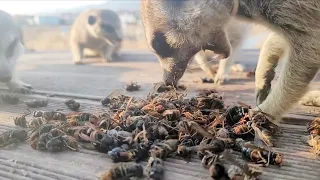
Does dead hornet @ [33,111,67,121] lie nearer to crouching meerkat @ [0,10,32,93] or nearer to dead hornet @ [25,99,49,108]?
dead hornet @ [25,99,49,108]

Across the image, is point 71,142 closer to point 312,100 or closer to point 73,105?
point 73,105

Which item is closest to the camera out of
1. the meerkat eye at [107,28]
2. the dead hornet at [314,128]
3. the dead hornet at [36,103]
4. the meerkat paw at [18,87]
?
the dead hornet at [314,128]

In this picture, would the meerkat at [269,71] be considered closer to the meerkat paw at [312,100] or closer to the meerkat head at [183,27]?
the meerkat paw at [312,100]

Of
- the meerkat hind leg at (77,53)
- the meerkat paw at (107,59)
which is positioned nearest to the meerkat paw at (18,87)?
the meerkat hind leg at (77,53)

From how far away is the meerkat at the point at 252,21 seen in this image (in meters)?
3.12

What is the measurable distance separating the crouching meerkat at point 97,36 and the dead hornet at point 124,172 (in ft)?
27.5

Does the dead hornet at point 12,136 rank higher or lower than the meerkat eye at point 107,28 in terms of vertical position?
lower

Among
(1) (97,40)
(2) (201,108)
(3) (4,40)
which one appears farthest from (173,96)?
(1) (97,40)

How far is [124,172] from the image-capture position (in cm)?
224

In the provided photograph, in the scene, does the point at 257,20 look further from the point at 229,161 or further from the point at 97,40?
the point at 97,40

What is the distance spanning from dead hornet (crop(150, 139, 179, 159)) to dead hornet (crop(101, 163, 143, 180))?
27cm

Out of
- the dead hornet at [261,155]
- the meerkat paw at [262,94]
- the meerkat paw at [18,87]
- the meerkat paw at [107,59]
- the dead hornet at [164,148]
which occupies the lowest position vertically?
the meerkat paw at [107,59]

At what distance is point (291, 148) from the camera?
281 cm

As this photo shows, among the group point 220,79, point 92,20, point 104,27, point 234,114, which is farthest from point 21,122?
point 92,20
